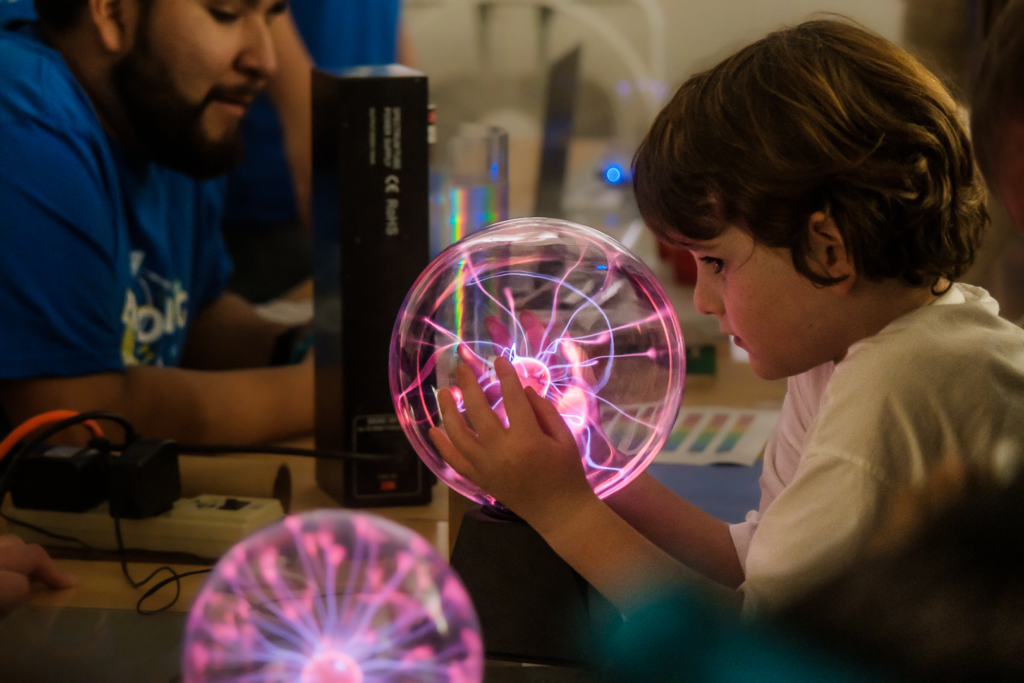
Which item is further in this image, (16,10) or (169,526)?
(16,10)

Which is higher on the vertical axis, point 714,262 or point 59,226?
point 714,262

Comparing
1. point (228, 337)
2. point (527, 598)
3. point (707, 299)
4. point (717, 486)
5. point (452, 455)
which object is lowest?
point (228, 337)

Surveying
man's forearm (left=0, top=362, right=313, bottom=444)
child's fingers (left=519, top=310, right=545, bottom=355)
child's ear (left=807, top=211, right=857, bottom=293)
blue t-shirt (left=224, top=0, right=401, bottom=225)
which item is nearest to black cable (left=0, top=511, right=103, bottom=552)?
man's forearm (left=0, top=362, right=313, bottom=444)

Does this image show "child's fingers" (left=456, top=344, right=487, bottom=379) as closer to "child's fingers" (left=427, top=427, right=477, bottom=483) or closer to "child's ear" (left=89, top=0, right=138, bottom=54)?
"child's fingers" (left=427, top=427, right=477, bottom=483)

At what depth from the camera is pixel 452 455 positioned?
0.74m

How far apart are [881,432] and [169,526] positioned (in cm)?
65

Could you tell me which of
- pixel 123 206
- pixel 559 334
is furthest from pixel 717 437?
pixel 123 206

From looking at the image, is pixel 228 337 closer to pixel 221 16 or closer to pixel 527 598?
pixel 221 16

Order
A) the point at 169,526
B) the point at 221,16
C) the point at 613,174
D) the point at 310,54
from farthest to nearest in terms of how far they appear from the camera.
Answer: the point at 310,54 → the point at 613,174 → the point at 221,16 → the point at 169,526

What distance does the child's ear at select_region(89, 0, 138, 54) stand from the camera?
130 centimetres

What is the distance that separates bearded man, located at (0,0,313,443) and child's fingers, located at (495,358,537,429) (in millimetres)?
629

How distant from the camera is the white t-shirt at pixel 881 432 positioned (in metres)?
0.67

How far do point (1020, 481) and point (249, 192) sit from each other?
211 centimetres

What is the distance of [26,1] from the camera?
128 cm
